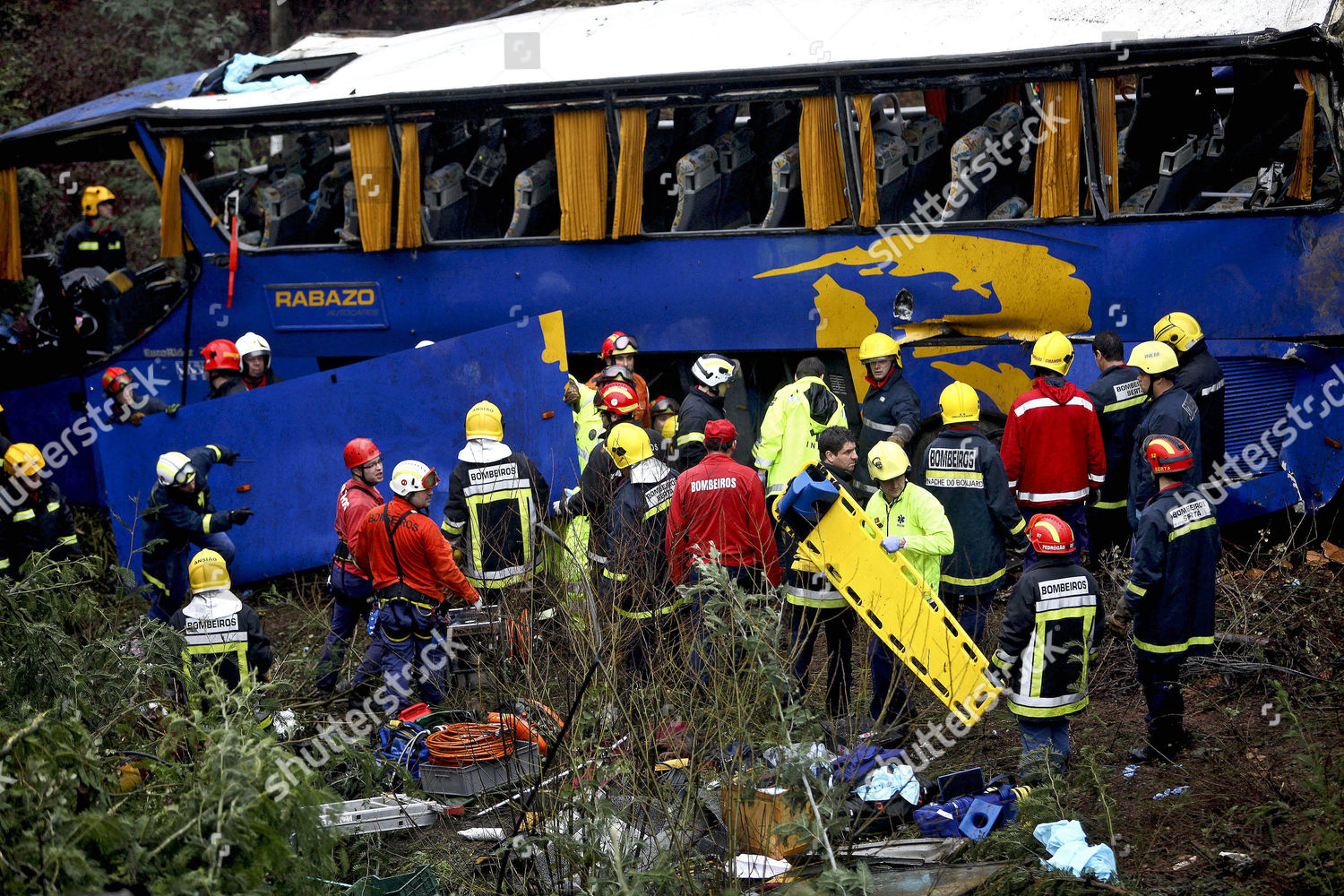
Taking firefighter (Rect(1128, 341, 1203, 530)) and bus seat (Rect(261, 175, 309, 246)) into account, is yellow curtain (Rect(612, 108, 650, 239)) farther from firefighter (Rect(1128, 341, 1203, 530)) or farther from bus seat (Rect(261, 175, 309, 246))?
firefighter (Rect(1128, 341, 1203, 530))

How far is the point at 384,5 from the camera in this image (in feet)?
59.6

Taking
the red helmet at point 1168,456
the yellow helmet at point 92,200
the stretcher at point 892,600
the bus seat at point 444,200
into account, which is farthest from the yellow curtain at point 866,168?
the yellow helmet at point 92,200

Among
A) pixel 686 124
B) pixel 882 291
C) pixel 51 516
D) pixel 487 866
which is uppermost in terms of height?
pixel 686 124

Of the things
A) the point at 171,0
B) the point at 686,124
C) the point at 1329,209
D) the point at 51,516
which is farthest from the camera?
the point at 171,0

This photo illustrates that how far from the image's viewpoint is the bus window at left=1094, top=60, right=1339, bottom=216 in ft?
24.3

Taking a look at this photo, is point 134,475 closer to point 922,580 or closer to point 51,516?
point 51,516

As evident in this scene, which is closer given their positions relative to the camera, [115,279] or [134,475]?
[134,475]

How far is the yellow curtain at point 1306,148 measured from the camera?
696 cm

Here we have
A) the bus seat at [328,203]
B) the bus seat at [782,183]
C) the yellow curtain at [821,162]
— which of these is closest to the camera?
the yellow curtain at [821,162]

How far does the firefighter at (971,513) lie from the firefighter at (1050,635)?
833 mm

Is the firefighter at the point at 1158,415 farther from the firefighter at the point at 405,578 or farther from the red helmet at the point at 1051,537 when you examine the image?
the firefighter at the point at 405,578

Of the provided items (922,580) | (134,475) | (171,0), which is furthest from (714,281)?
(171,0)

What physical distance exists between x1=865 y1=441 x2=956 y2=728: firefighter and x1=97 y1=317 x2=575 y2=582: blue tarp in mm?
3101

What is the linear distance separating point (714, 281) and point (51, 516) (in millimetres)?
4741
